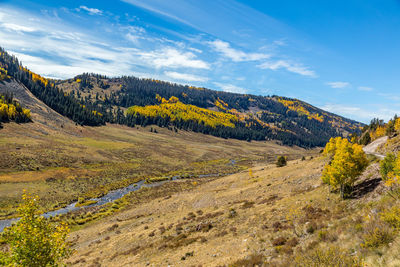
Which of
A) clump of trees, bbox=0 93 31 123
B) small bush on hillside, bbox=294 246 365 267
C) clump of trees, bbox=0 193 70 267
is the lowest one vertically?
clump of trees, bbox=0 93 31 123

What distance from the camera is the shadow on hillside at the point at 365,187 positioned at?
24347mm

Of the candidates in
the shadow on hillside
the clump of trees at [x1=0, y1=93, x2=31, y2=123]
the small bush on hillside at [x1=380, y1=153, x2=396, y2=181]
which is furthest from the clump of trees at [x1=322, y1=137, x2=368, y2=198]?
the clump of trees at [x1=0, y1=93, x2=31, y2=123]

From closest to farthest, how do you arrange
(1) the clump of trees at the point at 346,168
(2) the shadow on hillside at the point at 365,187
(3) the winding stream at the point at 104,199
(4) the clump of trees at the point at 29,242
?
(4) the clump of trees at the point at 29,242 < (2) the shadow on hillside at the point at 365,187 < (1) the clump of trees at the point at 346,168 < (3) the winding stream at the point at 104,199

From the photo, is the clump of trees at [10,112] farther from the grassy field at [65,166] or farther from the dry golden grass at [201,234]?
the dry golden grass at [201,234]

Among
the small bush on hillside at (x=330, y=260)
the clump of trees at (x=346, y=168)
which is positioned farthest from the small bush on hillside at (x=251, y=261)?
the clump of trees at (x=346, y=168)

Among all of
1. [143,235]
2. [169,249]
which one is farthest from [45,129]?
[169,249]

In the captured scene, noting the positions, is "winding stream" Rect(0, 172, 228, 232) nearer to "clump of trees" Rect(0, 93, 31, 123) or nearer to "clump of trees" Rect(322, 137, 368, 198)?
"clump of trees" Rect(322, 137, 368, 198)

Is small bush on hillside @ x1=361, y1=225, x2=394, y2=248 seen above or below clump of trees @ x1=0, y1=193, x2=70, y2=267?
above

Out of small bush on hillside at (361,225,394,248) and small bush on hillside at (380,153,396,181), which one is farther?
small bush on hillside at (380,153,396,181)

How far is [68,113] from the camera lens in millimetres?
176375

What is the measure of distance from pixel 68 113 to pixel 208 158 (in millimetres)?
126181

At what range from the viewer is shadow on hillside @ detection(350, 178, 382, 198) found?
24347 mm

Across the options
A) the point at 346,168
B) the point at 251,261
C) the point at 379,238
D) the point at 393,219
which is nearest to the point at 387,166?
the point at 346,168

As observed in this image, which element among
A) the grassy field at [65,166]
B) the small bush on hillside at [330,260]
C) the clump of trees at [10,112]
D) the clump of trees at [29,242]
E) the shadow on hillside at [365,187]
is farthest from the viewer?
the clump of trees at [10,112]
